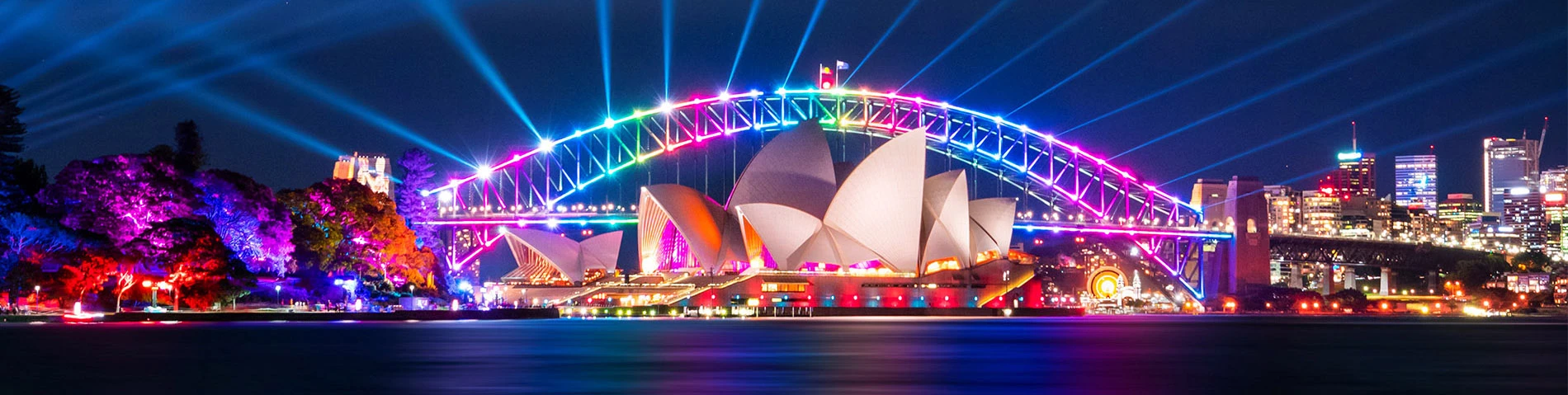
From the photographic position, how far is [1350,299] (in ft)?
486

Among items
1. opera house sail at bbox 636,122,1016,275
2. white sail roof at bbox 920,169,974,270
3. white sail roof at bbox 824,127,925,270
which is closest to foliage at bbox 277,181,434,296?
opera house sail at bbox 636,122,1016,275

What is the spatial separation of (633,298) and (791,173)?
46.2 ft

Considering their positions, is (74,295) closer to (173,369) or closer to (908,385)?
(173,369)

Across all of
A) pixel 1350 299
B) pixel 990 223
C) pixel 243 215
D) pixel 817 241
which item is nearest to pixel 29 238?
pixel 243 215

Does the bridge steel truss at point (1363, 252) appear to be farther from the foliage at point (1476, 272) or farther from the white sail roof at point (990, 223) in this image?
the white sail roof at point (990, 223)

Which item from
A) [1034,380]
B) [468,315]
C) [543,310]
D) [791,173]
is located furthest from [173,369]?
[791,173]

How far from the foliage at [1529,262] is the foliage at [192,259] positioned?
13254 centimetres

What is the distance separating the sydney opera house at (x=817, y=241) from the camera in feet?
327

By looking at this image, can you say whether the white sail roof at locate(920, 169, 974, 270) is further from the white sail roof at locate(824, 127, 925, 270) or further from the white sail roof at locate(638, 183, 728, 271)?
the white sail roof at locate(638, 183, 728, 271)

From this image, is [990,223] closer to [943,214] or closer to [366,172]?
[943,214]

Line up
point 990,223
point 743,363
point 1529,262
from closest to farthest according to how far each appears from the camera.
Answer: point 743,363
point 990,223
point 1529,262

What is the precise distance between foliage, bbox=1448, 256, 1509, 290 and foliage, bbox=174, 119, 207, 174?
119m

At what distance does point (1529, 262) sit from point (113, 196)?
14641cm

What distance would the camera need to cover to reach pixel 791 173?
329 feet
